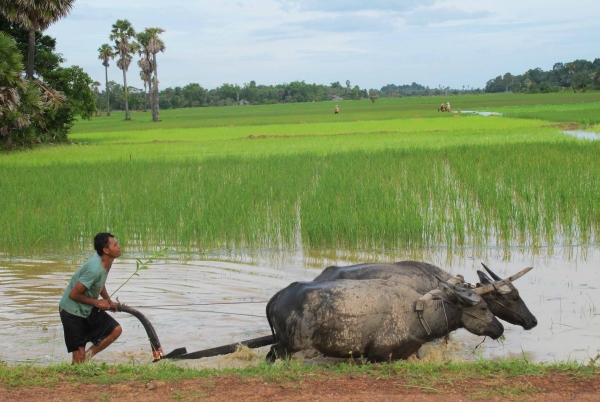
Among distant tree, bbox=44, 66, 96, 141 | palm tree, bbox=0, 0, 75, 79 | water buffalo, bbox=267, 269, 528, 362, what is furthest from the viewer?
distant tree, bbox=44, 66, 96, 141

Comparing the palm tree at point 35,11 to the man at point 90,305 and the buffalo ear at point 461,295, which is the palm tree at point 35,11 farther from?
the buffalo ear at point 461,295

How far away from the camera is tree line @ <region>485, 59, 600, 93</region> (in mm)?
82688

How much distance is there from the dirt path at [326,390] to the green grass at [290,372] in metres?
0.06

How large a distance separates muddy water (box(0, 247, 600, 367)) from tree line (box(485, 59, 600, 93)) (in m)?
76.9

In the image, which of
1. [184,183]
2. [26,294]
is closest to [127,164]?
[184,183]

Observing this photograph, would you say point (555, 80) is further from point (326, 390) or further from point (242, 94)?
point (326, 390)

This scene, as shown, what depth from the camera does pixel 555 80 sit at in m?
106

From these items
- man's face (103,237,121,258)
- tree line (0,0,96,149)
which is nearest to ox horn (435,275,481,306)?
man's face (103,237,121,258)

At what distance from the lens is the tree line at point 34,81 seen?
58.8 ft

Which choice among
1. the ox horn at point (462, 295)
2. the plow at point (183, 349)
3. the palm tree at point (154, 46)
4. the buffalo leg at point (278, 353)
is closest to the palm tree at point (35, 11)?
the plow at point (183, 349)

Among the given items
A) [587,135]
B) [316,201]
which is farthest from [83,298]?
[587,135]

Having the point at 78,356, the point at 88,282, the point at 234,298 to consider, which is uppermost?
the point at 88,282

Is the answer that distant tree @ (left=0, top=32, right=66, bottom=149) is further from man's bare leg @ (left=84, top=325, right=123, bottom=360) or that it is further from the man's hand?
the man's hand

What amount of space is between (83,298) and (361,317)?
1716mm
